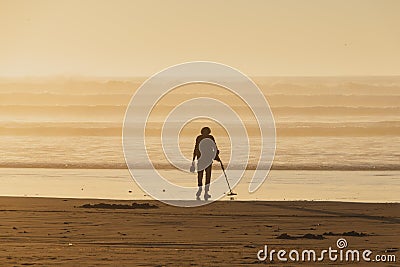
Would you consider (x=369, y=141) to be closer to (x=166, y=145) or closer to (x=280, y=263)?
(x=166, y=145)

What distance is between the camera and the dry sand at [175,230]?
50.8 feet

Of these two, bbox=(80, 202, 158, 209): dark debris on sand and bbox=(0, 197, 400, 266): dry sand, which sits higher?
bbox=(80, 202, 158, 209): dark debris on sand

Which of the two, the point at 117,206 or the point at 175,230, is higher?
the point at 117,206

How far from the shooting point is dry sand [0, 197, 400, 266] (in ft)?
50.8

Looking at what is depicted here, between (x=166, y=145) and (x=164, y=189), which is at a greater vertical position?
(x=166, y=145)

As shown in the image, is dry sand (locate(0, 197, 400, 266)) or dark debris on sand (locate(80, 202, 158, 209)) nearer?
dry sand (locate(0, 197, 400, 266))

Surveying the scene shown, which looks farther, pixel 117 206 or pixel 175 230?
pixel 117 206

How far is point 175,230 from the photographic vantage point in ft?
62.7

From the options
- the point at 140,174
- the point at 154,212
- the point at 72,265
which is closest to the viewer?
the point at 72,265

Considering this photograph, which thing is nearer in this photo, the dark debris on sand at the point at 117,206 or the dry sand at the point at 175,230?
the dry sand at the point at 175,230

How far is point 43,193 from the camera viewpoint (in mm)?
28719

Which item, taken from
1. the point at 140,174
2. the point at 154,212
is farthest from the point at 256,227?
the point at 140,174

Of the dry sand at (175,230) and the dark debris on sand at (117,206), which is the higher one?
the dark debris on sand at (117,206)

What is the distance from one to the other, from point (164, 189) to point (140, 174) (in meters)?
8.26
